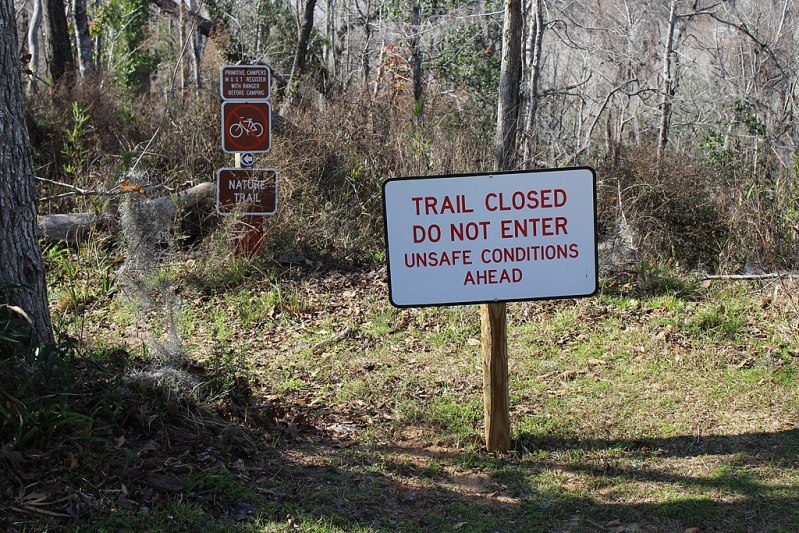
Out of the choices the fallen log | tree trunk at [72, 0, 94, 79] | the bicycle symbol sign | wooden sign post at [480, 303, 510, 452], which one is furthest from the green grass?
tree trunk at [72, 0, 94, 79]

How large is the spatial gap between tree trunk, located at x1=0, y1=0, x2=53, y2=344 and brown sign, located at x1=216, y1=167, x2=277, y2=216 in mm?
3863

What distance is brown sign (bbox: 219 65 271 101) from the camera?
27.3ft

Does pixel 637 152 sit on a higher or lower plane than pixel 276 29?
lower

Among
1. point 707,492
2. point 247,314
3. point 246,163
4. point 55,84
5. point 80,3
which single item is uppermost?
point 80,3

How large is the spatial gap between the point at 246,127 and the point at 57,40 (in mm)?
6851

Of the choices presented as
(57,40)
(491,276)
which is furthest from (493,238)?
(57,40)

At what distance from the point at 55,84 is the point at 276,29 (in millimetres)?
11267

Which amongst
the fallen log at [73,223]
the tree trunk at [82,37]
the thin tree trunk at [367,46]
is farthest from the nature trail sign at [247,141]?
the thin tree trunk at [367,46]

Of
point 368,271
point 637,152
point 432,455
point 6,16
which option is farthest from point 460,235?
point 637,152

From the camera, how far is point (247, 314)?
7.22 metres

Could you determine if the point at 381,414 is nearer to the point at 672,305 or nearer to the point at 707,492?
the point at 707,492

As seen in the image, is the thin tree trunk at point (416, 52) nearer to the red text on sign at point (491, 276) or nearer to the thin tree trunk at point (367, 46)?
the thin tree trunk at point (367, 46)

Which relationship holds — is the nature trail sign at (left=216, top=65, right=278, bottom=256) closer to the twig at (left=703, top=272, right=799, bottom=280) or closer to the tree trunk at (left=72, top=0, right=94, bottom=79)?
the twig at (left=703, top=272, right=799, bottom=280)

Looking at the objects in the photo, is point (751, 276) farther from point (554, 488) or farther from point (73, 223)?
point (73, 223)
